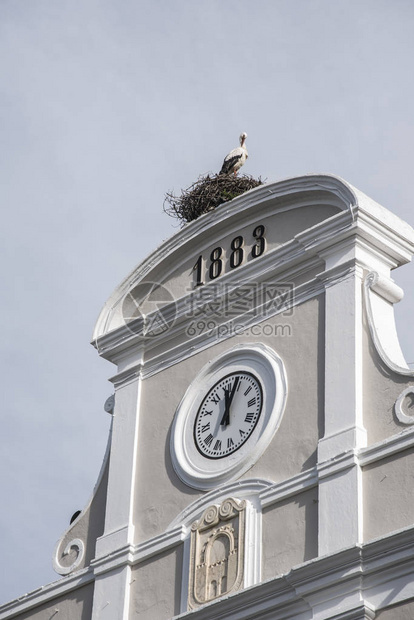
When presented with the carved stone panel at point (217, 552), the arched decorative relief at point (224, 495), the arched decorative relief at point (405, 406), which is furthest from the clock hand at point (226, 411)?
the arched decorative relief at point (405, 406)

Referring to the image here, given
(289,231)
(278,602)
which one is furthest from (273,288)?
(278,602)

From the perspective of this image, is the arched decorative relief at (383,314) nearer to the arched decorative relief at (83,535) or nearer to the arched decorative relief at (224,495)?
the arched decorative relief at (224,495)

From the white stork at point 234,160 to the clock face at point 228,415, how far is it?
15.5 feet

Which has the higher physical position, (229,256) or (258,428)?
(229,256)

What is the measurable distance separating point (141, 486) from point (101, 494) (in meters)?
0.72

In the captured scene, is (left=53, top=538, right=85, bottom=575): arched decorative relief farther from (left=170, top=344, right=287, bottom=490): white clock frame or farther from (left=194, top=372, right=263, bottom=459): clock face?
(left=194, top=372, right=263, bottom=459): clock face

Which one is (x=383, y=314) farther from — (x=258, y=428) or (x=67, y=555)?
(x=67, y=555)

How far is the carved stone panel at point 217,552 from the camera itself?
15211mm

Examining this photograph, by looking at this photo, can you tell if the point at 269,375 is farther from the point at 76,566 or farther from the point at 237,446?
the point at 76,566

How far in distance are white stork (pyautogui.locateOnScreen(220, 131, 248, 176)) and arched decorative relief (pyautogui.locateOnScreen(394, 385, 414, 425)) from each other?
6.35m

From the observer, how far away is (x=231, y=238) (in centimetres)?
1748

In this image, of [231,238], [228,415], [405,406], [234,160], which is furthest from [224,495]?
[234,160]

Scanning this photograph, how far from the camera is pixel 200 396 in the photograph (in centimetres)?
1670

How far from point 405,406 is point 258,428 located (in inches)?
66.3
